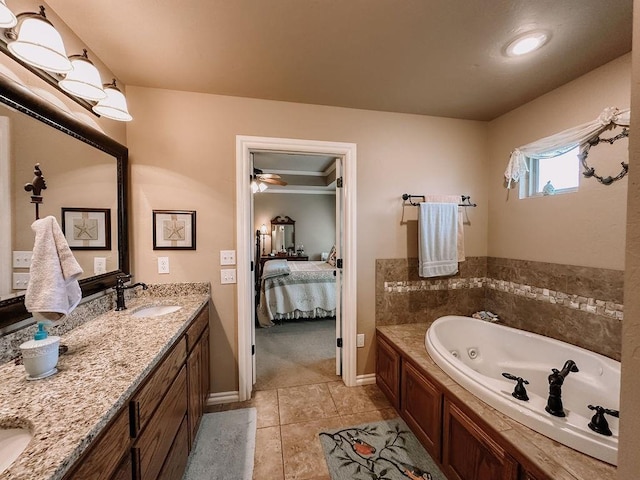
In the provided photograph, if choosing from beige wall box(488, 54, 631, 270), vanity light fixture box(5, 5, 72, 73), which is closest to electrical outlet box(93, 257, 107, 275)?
vanity light fixture box(5, 5, 72, 73)

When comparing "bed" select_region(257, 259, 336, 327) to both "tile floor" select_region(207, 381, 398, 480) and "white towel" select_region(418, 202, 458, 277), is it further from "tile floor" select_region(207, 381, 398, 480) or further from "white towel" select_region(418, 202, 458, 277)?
"white towel" select_region(418, 202, 458, 277)

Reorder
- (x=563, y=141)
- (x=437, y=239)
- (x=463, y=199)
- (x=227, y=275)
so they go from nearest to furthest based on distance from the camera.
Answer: (x=563, y=141)
(x=227, y=275)
(x=437, y=239)
(x=463, y=199)

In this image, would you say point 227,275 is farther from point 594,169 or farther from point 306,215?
point 306,215

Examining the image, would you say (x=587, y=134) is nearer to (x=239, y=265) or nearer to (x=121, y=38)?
(x=239, y=265)

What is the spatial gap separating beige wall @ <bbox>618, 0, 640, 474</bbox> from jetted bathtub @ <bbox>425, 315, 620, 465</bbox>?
773 millimetres

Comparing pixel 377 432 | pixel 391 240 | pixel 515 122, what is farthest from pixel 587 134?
pixel 377 432

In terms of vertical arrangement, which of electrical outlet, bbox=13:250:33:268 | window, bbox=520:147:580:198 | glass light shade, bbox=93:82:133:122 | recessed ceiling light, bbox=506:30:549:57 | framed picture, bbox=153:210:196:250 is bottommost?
electrical outlet, bbox=13:250:33:268

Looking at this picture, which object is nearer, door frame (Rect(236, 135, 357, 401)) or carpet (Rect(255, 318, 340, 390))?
door frame (Rect(236, 135, 357, 401))

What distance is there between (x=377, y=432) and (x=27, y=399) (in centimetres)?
185

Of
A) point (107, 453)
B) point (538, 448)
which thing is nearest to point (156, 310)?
point (107, 453)

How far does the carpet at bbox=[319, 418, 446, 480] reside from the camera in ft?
4.90

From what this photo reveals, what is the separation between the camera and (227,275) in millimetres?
2105

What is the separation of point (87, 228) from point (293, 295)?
2.64 metres

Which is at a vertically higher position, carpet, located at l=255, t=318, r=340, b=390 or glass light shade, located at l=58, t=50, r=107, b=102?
glass light shade, located at l=58, t=50, r=107, b=102
